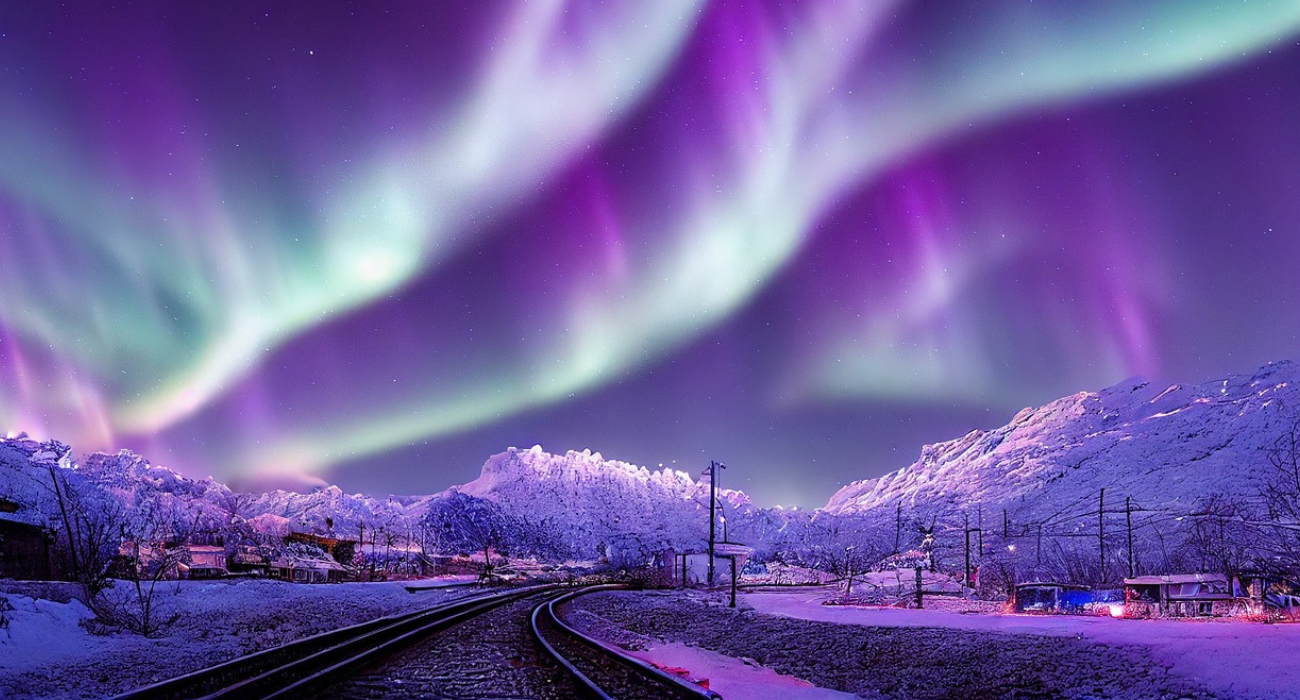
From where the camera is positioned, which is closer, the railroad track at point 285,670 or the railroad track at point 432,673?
the railroad track at point 285,670

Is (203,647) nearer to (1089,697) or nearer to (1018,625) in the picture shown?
(1089,697)

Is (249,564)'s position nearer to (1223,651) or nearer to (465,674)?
(465,674)

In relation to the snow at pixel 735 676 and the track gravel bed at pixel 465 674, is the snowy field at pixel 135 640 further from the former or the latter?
the snow at pixel 735 676

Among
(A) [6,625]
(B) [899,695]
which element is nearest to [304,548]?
(A) [6,625]

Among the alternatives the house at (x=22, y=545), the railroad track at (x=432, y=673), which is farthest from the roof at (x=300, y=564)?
the railroad track at (x=432, y=673)

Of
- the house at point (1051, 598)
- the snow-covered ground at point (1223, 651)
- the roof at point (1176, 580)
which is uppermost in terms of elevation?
the snow-covered ground at point (1223, 651)

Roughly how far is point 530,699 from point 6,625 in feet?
51.6

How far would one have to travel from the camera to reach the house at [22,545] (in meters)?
38.5

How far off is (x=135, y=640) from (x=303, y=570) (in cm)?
5537

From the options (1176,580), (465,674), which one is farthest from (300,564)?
(465,674)

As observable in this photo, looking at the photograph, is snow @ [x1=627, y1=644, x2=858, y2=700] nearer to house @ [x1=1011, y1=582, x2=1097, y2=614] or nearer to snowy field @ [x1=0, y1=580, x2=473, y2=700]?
snowy field @ [x1=0, y1=580, x2=473, y2=700]

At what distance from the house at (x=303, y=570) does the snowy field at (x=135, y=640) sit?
3374cm

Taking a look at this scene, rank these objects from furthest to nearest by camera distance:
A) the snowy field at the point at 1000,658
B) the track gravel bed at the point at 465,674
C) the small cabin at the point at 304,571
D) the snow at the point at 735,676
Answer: the small cabin at the point at 304,571 → the snow at the point at 735,676 → the snowy field at the point at 1000,658 → the track gravel bed at the point at 465,674

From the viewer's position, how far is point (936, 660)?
1809 centimetres
